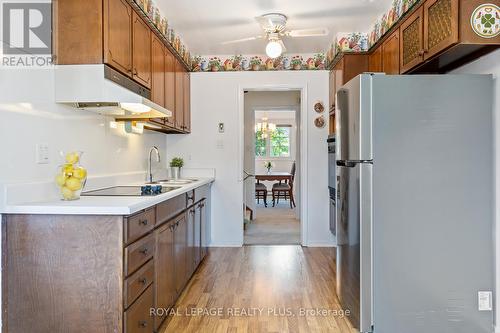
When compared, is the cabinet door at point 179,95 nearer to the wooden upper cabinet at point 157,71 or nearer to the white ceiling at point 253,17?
the white ceiling at point 253,17

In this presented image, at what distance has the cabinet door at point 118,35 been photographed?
212 centimetres

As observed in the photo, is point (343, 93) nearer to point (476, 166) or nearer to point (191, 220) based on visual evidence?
point (476, 166)

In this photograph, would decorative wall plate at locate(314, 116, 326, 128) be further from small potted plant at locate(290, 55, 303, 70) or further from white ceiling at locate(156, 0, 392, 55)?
white ceiling at locate(156, 0, 392, 55)

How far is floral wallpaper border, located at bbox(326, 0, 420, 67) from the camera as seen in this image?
2979 mm

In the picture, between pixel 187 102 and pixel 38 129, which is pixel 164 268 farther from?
pixel 187 102

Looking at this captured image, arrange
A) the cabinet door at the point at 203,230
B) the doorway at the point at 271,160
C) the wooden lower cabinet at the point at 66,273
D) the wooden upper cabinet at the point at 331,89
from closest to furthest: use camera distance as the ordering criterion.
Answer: the wooden lower cabinet at the point at 66,273, the cabinet door at the point at 203,230, the wooden upper cabinet at the point at 331,89, the doorway at the point at 271,160

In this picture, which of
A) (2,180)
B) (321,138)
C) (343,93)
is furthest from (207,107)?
(2,180)

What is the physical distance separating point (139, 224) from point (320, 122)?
3.04m

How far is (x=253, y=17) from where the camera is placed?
3.33m

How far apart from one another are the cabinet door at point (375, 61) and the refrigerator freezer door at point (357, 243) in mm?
1428

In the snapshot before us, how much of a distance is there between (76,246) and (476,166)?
2.27m

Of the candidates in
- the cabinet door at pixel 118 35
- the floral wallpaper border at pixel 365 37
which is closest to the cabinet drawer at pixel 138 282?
the cabinet door at pixel 118 35

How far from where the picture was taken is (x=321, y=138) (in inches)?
174

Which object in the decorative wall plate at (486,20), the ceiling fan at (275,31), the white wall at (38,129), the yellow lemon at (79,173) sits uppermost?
the ceiling fan at (275,31)
